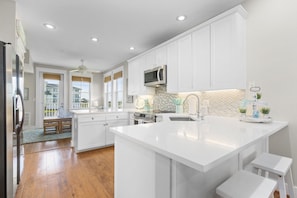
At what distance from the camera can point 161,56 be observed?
10.4 ft

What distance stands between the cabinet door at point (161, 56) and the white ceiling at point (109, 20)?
289 millimetres

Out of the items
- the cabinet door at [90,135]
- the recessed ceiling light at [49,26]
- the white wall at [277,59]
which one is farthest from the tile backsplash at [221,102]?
the recessed ceiling light at [49,26]

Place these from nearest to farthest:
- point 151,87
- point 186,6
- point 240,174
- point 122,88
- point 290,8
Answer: point 240,174, point 290,8, point 186,6, point 151,87, point 122,88

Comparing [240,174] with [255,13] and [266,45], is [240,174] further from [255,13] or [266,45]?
[255,13]

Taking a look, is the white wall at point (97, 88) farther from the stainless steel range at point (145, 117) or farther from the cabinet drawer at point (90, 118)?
the stainless steel range at point (145, 117)

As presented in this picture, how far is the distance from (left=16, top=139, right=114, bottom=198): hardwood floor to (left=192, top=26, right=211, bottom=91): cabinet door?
2034 mm

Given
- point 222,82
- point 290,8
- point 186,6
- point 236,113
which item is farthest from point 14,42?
point 290,8

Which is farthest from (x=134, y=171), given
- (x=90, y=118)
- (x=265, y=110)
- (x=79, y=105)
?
(x=79, y=105)

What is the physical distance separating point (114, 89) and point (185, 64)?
3.98 meters

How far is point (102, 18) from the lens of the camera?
2.49m

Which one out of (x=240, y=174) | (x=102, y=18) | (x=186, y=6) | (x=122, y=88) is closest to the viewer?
(x=240, y=174)

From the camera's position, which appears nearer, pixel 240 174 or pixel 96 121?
pixel 240 174

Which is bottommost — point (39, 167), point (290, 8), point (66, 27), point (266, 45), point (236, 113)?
point (39, 167)

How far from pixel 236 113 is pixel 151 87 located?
2.11 meters
